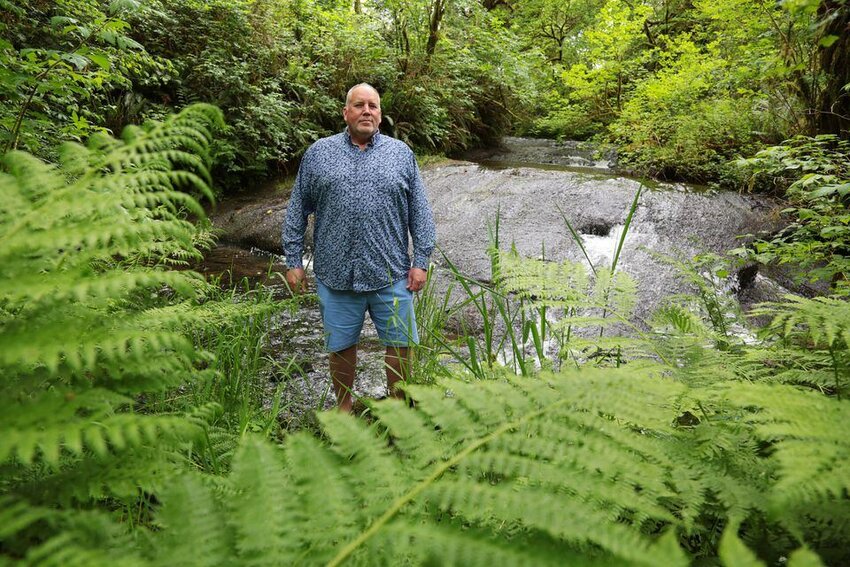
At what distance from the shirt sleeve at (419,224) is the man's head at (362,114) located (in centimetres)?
31

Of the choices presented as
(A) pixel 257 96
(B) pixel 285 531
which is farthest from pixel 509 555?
(A) pixel 257 96

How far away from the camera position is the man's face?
279 centimetres

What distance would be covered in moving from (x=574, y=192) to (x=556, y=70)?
9354mm

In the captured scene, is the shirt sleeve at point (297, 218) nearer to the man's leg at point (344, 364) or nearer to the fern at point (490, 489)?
the man's leg at point (344, 364)

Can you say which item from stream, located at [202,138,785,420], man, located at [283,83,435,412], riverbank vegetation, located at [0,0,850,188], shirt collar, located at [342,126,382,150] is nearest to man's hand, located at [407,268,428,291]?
man, located at [283,83,435,412]

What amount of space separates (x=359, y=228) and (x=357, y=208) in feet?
0.37

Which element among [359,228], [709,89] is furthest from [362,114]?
[709,89]

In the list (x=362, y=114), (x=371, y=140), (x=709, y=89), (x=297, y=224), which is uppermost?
(x=709, y=89)

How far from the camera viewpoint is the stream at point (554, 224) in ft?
16.8

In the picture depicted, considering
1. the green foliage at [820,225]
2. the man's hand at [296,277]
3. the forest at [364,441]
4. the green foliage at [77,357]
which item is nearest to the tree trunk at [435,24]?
the green foliage at [820,225]

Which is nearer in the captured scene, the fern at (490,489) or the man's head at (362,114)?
the fern at (490,489)

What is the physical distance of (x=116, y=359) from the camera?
32.1 inches

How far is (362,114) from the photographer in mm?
2779

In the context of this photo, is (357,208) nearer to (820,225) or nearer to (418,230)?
(418,230)
